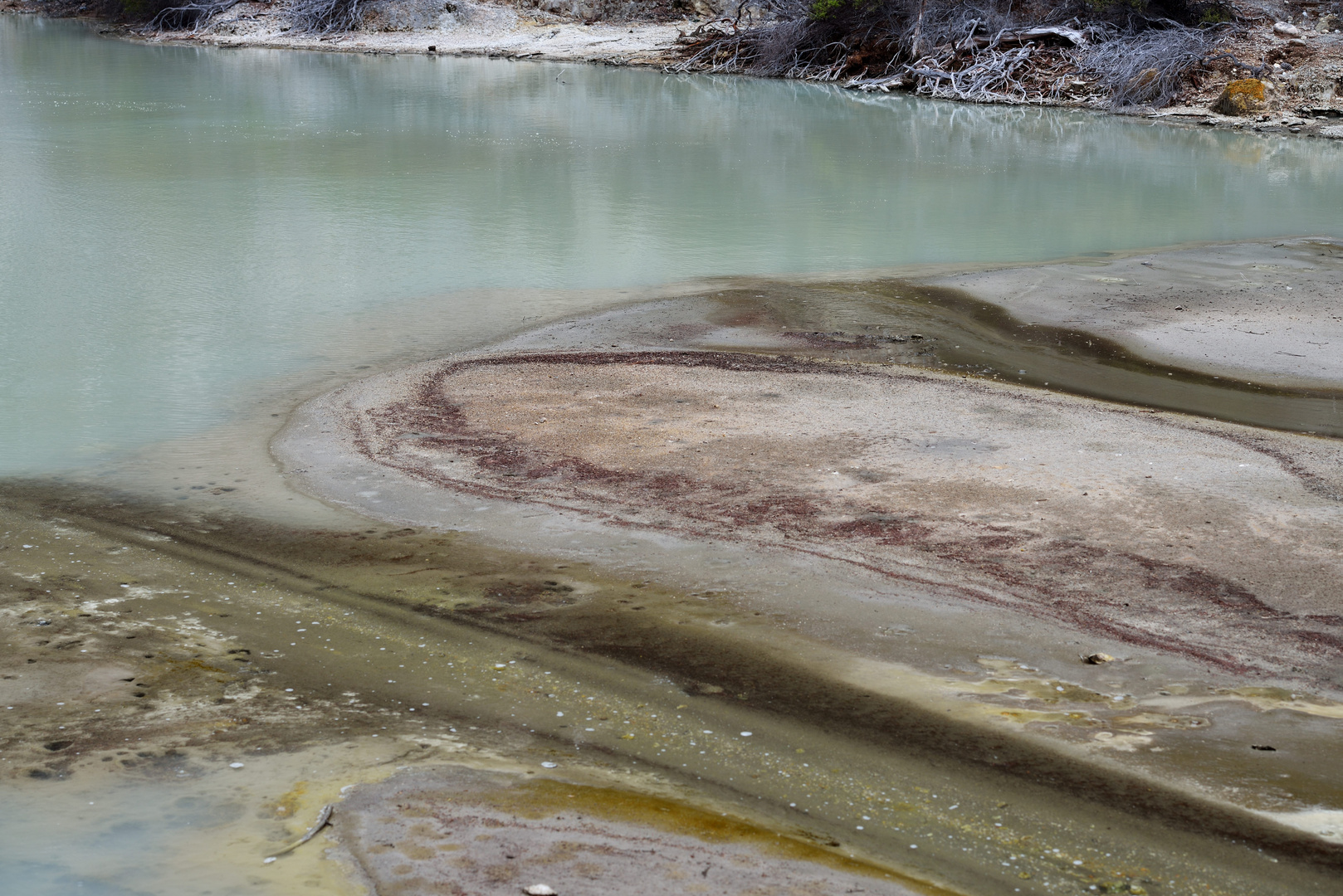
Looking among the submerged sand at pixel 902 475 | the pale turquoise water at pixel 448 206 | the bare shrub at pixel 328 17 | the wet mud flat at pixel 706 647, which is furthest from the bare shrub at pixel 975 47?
the wet mud flat at pixel 706 647

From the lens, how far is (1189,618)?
5.00 m

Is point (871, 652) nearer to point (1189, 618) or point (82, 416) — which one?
point (1189, 618)

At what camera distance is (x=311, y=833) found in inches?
138

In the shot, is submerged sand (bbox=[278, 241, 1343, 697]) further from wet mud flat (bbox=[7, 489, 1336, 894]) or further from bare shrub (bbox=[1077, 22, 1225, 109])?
bare shrub (bbox=[1077, 22, 1225, 109])

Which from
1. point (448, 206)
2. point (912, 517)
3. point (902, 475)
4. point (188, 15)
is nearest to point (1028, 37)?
point (448, 206)

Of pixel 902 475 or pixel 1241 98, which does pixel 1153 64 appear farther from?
pixel 902 475

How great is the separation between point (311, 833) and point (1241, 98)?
25.5 meters

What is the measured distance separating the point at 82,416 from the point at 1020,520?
5147 mm

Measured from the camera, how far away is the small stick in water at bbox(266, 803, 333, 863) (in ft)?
11.2

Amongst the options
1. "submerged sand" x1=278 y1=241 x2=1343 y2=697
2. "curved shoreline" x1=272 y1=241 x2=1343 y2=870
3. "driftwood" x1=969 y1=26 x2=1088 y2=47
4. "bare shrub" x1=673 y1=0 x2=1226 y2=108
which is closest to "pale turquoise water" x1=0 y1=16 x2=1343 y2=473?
"submerged sand" x1=278 y1=241 x2=1343 y2=697

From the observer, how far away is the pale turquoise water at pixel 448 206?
8.88m

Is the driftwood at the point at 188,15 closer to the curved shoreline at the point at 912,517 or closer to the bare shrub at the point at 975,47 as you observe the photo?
the bare shrub at the point at 975,47

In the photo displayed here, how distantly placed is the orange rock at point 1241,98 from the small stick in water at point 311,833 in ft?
82.5

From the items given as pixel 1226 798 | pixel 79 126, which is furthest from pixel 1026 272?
pixel 79 126
